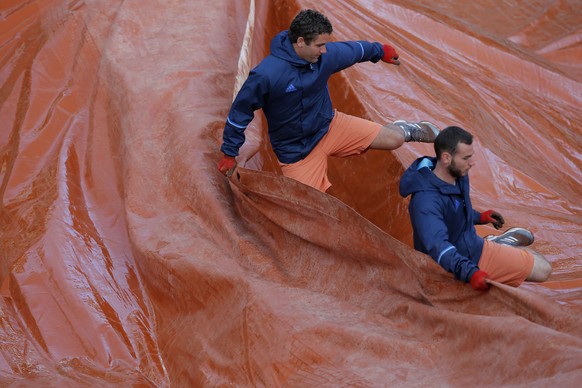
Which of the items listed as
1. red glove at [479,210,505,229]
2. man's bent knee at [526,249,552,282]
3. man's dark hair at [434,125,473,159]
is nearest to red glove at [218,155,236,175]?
man's dark hair at [434,125,473,159]

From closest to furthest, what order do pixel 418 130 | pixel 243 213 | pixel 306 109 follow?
1. pixel 243 213
2. pixel 306 109
3. pixel 418 130

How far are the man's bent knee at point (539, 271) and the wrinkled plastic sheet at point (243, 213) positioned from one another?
0.22 feet

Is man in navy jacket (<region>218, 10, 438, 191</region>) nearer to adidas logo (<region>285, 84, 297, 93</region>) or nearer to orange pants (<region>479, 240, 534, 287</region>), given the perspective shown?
adidas logo (<region>285, 84, 297, 93</region>)

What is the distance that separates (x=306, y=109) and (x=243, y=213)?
0.56 metres

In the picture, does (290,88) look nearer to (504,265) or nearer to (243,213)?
(243,213)

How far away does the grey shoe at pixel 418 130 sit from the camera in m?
3.88

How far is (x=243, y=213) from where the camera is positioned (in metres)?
3.40

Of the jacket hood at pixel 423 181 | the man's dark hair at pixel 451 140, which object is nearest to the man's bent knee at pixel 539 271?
the jacket hood at pixel 423 181

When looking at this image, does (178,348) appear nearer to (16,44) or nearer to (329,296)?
(329,296)

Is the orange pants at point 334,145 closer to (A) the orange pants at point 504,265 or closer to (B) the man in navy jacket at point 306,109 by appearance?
(B) the man in navy jacket at point 306,109

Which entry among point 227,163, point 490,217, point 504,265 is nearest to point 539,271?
point 504,265

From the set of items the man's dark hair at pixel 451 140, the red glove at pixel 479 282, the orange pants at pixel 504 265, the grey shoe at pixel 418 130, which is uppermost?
the man's dark hair at pixel 451 140

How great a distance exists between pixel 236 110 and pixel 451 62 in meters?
1.88

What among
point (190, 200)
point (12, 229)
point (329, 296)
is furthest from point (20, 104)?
point (329, 296)
